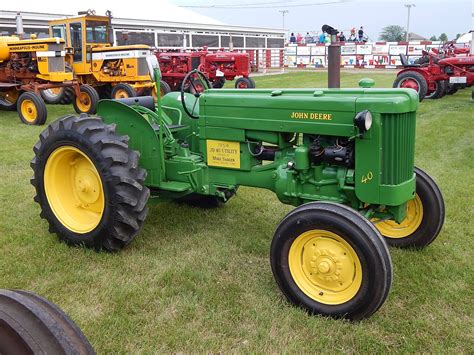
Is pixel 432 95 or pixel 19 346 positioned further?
pixel 432 95

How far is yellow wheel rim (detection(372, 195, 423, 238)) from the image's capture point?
3955 millimetres

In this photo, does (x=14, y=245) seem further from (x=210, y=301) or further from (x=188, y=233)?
(x=210, y=301)

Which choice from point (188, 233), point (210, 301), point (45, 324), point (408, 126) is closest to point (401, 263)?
point (408, 126)

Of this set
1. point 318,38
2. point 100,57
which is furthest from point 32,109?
point 318,38

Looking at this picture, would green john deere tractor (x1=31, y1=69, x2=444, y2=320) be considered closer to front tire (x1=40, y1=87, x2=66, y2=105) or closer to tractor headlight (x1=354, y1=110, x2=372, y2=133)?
tractor headlight (x1=354, y1=110, x2=372, y2=133)

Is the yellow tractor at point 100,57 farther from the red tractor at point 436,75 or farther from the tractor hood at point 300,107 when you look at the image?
the tractor hood at point 300,107

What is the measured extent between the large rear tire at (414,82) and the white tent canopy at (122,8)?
1735 centimetres

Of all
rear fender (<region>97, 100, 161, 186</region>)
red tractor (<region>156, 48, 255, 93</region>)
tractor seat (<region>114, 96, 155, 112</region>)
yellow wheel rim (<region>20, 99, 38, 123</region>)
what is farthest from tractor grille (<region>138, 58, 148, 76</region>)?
rear fender (<region>97, 100, 161, 186</region>)

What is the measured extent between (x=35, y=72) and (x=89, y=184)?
868cm

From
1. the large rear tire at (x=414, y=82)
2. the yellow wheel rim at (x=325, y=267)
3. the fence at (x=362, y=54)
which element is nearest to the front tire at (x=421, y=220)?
the yellow wheel rim at (x=325, y=267)

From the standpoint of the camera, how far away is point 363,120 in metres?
3.05

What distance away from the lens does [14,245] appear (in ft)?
13.5

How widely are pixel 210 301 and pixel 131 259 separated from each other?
90cm

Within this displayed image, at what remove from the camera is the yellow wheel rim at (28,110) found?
10383 mm
